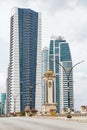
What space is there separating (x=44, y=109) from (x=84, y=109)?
24.6 meters

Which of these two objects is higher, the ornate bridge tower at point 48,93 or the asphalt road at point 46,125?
the ornate bridge tower at point 48,93

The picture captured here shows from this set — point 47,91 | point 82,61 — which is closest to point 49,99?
point 47,91

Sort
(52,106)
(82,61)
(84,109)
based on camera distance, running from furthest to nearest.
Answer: (52,106), (84,109), (82,61)

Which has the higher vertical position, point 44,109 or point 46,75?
point 46,75

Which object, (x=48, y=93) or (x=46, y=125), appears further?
(x=48, y=93)

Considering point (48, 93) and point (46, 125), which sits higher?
point (48, 93)

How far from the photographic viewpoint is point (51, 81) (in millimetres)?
105000

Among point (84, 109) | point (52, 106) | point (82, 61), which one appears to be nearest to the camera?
point (82, 61)

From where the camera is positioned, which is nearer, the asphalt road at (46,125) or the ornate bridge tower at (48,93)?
the asphalt road at (46,125)

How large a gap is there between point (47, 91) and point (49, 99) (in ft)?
6.80

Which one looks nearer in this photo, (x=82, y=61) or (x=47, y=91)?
(x=82, y=61)

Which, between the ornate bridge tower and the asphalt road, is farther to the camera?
the ornate bridge tower

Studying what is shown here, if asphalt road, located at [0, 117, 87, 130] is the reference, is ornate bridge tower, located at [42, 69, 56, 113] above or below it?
above

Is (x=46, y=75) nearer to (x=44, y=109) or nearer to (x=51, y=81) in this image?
(x=51, y=81)
